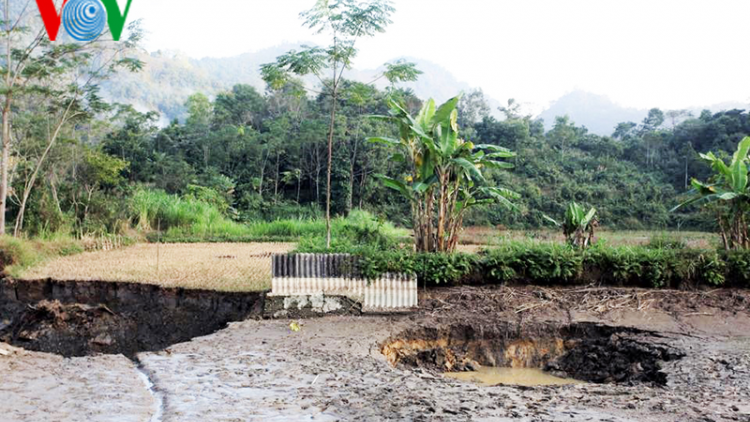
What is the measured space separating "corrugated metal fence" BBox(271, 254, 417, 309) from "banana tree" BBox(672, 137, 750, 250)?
491 centimetres

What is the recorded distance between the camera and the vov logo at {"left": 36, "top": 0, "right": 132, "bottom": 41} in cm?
1170

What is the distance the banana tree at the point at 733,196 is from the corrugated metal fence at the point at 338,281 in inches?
193

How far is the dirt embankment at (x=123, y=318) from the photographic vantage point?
→ 27.8ft

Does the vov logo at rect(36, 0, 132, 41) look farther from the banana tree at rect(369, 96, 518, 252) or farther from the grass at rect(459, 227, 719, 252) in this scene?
the grass at rect(459, 227, 719, 252)

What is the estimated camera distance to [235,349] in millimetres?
6387

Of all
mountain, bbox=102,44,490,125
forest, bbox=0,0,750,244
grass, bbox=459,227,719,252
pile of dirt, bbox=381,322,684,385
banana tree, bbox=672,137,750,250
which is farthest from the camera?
mountain, bbox=102,44,490,125

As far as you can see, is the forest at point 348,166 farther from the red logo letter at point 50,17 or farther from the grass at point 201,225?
the red logo letter at point 50,17

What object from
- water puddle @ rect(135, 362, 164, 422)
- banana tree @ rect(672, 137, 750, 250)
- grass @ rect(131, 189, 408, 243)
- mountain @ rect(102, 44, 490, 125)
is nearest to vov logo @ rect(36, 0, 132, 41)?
grass @ rect(131, 189, 408, 243)

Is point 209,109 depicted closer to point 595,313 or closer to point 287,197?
point 287,197

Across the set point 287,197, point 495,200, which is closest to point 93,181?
point 287,197

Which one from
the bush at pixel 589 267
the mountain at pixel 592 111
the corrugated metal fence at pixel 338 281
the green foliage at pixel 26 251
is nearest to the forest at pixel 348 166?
the green foliage at pixel 26 251

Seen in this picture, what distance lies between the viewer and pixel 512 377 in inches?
269

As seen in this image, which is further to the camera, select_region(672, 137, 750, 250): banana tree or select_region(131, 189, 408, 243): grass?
select_region(131, 189, 408, 243): grass

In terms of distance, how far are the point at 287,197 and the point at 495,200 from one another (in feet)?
60.9
